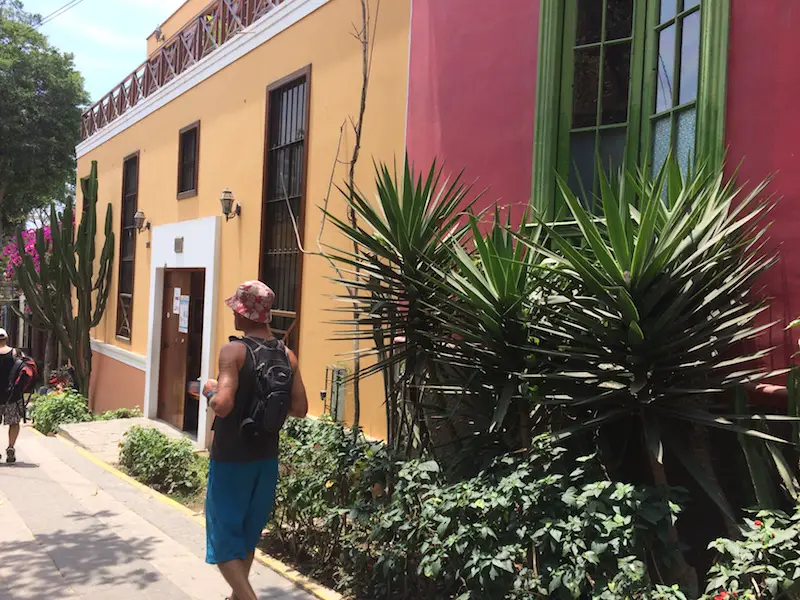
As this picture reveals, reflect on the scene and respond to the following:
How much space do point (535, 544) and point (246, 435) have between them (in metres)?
1.45

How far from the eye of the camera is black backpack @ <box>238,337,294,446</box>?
326 centimetres

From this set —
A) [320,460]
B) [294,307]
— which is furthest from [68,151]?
[320,460]

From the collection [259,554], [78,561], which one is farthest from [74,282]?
[259,554]

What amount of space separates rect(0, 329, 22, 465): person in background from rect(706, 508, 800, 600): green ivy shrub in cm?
714

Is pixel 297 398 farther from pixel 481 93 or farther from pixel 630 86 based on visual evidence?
pixel 630 86

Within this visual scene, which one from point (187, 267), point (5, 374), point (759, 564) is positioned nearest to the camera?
point (759, 564)

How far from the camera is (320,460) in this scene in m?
4.34

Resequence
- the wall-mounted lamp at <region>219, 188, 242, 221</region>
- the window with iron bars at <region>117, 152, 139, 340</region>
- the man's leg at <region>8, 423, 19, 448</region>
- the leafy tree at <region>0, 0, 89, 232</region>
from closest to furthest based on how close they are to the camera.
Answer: the man's leg at <region>8, 423, 19, 448</region>, the wall-mounted lamp at <region>219, 188, 242, 221</region>, the window with iron bars at <region>117, 152, 139, 340</region>, the leafy tree at <region>0, 0, 89, 232</region>

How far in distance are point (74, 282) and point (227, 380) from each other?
1245cm

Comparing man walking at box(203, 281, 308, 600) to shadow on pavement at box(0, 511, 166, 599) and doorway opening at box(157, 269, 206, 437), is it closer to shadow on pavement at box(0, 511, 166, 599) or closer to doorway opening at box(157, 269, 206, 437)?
shadow on pavement at box(0, 511, 166, 599)

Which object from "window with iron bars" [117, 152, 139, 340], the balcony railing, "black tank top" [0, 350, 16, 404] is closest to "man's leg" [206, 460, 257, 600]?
"black tank top" [0, 350, 16, 404]

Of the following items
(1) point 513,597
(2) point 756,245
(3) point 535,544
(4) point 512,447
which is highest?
(2) point 756,245

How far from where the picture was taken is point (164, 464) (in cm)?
669

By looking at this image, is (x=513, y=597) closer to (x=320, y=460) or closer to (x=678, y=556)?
(x=678, y=556)
